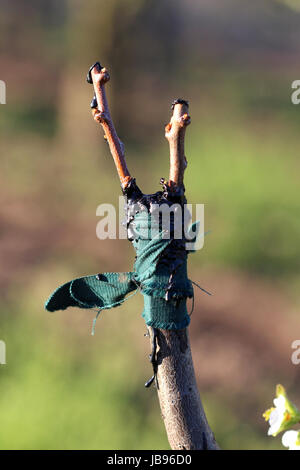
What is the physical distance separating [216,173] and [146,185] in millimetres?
332

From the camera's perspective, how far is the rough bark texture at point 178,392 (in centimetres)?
45

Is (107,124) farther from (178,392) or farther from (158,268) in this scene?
(178,392)

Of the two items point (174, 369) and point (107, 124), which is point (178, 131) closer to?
point (107, 124)

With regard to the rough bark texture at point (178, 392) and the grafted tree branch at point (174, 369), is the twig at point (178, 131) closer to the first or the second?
the grafted tree branch at point (174, 369)

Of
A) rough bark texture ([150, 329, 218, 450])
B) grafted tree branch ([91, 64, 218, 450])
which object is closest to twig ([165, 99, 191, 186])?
grafted tree branch ([91, 64, 218, 450])

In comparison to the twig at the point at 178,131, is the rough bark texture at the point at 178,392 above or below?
below

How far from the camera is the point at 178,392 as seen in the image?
0.45 m

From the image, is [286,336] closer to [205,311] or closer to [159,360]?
[205,311]

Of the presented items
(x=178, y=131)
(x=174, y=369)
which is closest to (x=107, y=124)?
(x=178, y=131)

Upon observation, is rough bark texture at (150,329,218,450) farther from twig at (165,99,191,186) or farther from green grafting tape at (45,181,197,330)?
twig at (165,99,191,186)

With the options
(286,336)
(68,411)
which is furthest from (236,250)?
(68,411)

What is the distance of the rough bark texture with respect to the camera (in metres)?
0.45

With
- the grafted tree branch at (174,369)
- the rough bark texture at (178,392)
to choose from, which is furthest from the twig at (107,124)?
the rough bark texture at (178,392)

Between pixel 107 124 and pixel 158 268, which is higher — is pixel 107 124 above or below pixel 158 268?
above
